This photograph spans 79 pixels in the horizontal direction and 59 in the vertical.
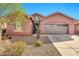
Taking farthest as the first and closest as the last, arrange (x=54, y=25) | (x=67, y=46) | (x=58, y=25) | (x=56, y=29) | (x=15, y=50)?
(x=58, y=25), (x=54, y=25), (x=56, y=29), (x=67, y=46), (x=15, y=50)

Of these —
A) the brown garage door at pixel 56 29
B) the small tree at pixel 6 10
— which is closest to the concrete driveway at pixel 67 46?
the brown garage door at pixel 56 29

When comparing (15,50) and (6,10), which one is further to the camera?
(6,10)

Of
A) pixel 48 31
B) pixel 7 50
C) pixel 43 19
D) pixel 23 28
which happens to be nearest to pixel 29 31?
pixel 23 28

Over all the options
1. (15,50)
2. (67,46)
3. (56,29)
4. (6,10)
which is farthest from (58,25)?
(15,50)

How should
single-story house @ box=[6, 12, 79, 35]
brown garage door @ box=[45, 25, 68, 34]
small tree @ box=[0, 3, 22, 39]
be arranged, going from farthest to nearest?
brown garage door @ box=[45, 25, 68, 34], single-story house @ box=[6, 12, 79, 35], small tree @ box=[0, 3, 22, 39]

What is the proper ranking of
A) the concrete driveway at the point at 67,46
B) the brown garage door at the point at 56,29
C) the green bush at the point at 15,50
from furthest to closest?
the brown garage door at the point at 56,29 → the concrete driveway at the point at 67,46 → the green bush at the point at 15,50

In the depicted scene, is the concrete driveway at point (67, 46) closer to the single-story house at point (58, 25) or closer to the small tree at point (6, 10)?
the single-story house at point (58, 25)

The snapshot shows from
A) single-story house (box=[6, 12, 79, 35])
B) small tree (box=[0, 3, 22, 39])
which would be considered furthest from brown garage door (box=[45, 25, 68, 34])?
small tree (box=[0, 3, 22, 39])

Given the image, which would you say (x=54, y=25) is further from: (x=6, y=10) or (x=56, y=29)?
(x=6, y=10)

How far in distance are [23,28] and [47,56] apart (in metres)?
7.24

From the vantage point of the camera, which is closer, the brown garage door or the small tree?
the small tree

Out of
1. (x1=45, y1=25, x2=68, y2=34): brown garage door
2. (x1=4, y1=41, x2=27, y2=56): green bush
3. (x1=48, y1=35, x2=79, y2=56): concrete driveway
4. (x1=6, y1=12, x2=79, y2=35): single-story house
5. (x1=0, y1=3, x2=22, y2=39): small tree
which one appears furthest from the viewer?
(x1=45, y1=25, x2=68, y2=34): brown garage door

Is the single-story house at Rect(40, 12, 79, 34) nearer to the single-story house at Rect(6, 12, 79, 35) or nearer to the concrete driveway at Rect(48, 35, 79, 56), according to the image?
the single-story house at Rect(6, 12, 79, 35)

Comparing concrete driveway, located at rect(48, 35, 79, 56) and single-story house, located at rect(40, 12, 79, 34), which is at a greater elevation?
Result: single-story house, located at rect(40, 12, 79, 34)
